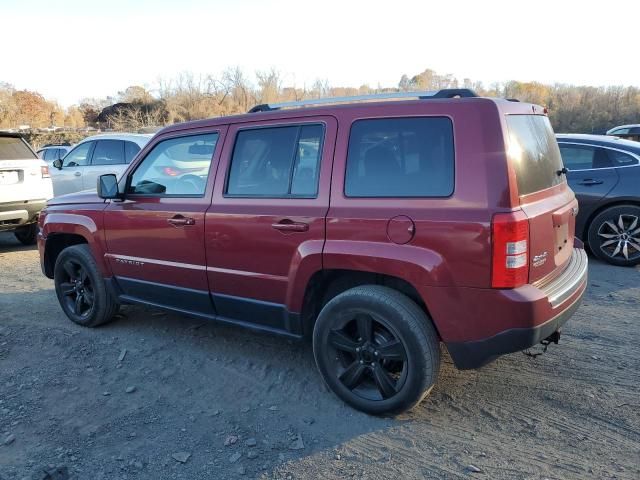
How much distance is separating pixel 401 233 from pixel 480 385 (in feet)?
4.48

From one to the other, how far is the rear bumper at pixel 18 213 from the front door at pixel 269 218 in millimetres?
5620

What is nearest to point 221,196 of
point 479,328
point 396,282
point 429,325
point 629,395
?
point 396,282

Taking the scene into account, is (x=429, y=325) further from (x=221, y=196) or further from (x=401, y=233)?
(x=221, y=196)

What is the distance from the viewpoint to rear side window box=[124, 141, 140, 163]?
9.54 m

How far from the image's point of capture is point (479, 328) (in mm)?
2803

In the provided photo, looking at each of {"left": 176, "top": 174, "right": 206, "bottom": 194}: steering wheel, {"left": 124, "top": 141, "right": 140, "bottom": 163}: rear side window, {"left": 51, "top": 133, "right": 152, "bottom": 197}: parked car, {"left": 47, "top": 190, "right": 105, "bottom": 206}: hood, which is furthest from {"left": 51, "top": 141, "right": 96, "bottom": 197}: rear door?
{"left": 176, "top": 174, "right": 206, "bottom": 194}: steering wheel

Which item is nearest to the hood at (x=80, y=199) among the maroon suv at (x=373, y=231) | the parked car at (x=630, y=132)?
the maroon suv at (x=373, y=231)

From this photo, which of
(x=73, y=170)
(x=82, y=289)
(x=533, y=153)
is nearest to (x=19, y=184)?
(x=73, y=170)

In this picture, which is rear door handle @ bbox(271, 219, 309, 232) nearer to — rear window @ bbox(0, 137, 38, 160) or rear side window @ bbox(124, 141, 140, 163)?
rear window @ bbox(0, 137, 38, 160)

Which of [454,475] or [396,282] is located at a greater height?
[396,282]

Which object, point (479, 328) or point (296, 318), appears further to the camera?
point (296, 318)

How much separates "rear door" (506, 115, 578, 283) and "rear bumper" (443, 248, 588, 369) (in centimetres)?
11

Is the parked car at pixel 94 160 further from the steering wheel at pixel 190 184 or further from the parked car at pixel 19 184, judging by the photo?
the steering wheel at pixel 190 184

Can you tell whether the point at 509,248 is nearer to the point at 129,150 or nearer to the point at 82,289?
the point at 82,289
